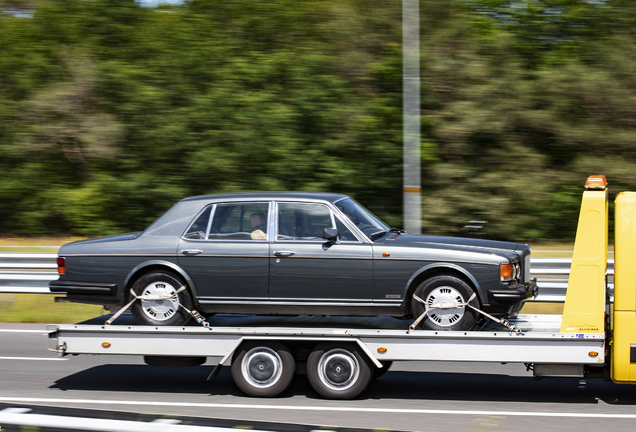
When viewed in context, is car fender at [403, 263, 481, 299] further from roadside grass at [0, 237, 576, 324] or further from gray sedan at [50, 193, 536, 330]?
roadside grass at [0, 237, 576, 324]

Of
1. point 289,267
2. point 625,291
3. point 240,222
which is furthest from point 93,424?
point 625,291

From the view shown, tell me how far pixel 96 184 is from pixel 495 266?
16334 millimetres

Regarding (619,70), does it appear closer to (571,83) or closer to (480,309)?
(571,83)

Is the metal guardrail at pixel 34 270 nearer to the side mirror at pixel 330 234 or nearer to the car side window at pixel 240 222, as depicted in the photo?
the side mirror at pixel 330 234

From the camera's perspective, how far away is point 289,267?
23.1 ft

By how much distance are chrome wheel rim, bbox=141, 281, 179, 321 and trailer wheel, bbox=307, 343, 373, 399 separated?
1.57 metres

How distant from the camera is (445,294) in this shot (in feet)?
22.4

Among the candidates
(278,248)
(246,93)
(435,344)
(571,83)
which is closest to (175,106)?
(246,93)

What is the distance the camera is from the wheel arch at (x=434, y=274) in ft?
22.2

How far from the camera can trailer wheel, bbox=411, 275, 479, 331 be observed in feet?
22.3

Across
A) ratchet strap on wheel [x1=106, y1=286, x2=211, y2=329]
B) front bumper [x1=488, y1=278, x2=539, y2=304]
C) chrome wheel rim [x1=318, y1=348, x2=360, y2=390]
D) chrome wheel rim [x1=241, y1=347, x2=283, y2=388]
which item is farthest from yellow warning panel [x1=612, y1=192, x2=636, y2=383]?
ratchet strap on wheel [x1=106, y1=286, x2=211, y2=329]

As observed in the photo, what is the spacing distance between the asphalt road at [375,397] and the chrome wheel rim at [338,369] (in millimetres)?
197

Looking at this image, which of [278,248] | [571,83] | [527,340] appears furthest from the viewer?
[571,83]

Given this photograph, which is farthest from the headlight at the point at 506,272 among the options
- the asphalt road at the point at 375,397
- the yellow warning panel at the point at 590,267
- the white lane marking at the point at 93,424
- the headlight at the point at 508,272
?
the white lane marking at the point at 93,424
